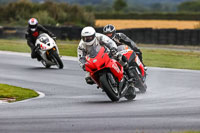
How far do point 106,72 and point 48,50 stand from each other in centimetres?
787

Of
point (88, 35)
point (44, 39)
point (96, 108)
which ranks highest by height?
point (88, 35)

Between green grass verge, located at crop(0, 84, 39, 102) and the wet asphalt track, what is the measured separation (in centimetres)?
39

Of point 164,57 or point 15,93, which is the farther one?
point 164,57

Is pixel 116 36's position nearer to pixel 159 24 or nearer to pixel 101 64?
pixel 101 64

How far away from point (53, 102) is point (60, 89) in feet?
8.42

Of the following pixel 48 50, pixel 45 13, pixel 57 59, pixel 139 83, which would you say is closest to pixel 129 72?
pixel 139 83

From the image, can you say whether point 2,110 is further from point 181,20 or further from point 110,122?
point 181,20

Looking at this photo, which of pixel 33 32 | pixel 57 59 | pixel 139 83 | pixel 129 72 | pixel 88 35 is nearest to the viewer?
pixel 88 35

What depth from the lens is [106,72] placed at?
424 inches

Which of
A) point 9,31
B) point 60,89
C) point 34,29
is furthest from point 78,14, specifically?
point 60,89

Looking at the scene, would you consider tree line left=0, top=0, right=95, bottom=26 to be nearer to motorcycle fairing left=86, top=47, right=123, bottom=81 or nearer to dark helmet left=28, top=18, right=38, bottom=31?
dark helmet left=28, top=18, right=38, bottom=31

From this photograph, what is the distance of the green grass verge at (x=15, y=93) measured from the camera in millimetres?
11969

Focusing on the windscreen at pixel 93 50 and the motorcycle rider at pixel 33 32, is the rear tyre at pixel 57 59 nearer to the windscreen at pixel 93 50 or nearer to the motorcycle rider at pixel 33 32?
the motorcycle rider at pixel 33 32

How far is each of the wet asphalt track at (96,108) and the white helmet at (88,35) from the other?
3.98 feet
